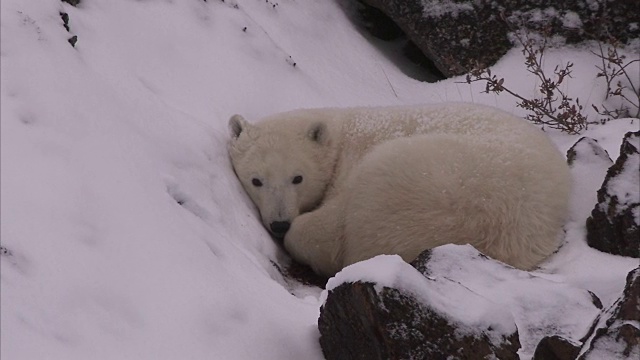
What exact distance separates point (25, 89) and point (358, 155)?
252 centimetres

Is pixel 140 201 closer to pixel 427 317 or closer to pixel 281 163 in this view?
pixel 427 317

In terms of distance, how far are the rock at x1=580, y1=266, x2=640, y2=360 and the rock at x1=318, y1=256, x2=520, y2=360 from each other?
375 millimetres

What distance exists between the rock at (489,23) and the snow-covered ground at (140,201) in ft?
4.95

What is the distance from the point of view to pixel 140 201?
363 centimetres

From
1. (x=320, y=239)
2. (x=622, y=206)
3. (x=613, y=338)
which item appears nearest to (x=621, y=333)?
(x=613, y=338)

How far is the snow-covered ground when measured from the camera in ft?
9.74

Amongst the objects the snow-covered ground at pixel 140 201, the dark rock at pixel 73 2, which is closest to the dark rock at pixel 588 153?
the snow-covered ground at pixel 140 201

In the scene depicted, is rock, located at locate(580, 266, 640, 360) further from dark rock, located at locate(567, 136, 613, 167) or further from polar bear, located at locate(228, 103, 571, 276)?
dark rock, located at locate(567, 136, 613, 167)

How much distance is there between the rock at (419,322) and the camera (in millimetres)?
3137

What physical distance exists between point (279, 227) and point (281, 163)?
565 millimetres

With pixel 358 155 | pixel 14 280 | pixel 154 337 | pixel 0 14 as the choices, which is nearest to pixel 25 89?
pixel 0 14

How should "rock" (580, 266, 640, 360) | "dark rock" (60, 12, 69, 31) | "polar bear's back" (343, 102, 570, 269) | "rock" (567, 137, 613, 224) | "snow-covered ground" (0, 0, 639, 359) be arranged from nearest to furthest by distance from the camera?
"rock" (580, 266, 640, 360) → "snow-covered ground" (0, 0, 639, 359) → "polar bear's back" (343, 102, 570, 269) → "dark rock" (60, 12, 69, 31) → "rock" (567, 137, 613, 224)

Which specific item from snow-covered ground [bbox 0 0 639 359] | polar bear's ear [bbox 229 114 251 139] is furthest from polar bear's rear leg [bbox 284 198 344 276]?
polar bear's ear [bbox 229 114 251 139]

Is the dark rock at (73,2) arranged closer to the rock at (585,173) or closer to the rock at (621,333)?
the rock at (585,173)
